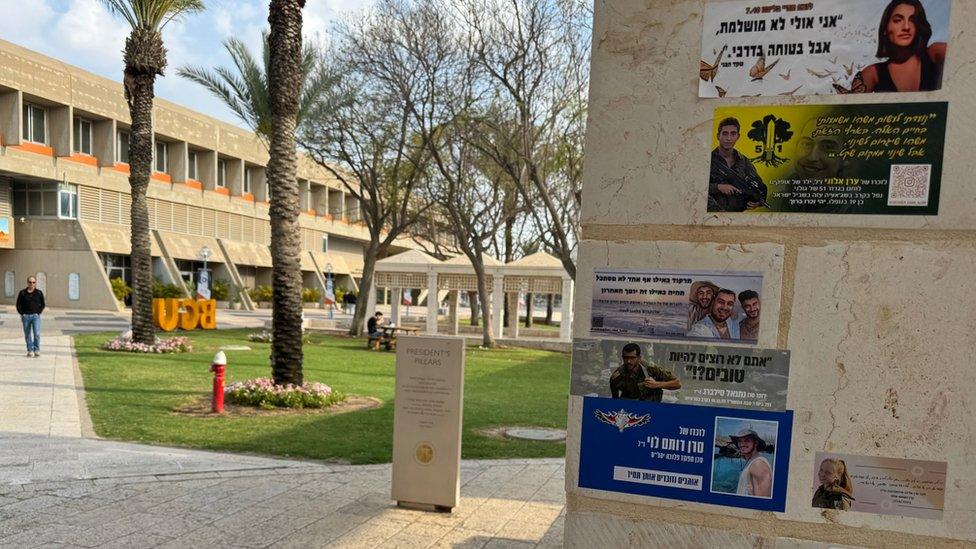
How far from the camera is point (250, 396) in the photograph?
1005cm

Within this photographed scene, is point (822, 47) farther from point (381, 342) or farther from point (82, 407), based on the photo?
point (381, 342)

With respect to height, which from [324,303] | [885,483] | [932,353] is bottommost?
[324,303]

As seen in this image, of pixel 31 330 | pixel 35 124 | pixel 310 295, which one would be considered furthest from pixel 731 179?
pixel 310 295

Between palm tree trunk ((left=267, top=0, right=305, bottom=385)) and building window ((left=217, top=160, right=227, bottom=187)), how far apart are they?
136 ft

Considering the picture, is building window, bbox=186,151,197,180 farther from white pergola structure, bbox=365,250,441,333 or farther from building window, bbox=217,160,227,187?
white pergola structure, bbox=365,250,441,333

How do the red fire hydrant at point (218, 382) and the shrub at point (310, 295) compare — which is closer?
the red fire hydrant at point (218, 382)

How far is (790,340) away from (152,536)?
431 cm

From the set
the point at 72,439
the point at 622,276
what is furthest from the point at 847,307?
the point at 72,439

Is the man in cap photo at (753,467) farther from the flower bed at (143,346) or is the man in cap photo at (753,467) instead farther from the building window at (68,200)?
the building window at (68,200)

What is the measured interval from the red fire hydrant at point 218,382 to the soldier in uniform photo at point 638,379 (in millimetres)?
8281

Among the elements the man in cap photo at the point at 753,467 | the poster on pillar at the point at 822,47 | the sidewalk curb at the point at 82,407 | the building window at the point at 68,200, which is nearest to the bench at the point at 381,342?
the sidewalk curb at the point at 82,407

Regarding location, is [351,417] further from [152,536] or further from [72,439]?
[152,536]

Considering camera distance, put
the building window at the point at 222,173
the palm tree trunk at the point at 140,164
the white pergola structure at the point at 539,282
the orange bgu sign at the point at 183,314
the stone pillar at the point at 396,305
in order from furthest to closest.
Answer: the building window at the point at 222,173
the stone pillar at the point at 396,305
the white pergola structure at the point at 539,282
the orange bgu sign at the point at 183,314
the palm tree trunk at the point at 140,164

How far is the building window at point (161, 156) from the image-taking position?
142 feet
